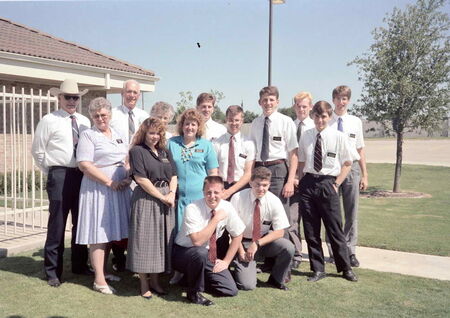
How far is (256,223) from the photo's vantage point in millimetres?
4789

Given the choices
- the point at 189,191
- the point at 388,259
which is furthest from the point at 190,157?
the point at 388,259

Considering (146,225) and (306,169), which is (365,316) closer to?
(306,169)

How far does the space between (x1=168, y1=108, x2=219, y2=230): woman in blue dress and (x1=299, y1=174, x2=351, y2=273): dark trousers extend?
3.64 feet

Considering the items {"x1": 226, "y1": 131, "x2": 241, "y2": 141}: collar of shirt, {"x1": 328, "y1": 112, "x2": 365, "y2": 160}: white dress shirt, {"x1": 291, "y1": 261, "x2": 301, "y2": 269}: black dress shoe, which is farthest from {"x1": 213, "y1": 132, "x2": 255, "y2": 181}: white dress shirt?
{"x1": 291, "y1": 261, "x2": 301, "y2": 269}: black dress shoe

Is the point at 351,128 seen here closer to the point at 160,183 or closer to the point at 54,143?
the point at 160,183

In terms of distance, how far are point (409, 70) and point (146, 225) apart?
10.1 metres

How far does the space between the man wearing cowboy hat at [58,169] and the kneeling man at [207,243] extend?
1269 millimetres

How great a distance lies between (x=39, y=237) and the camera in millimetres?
6559

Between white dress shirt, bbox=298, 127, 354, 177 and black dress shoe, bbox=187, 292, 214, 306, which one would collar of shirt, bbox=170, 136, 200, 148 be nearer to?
white dress shirt, bbox=298, 127, 354, 177

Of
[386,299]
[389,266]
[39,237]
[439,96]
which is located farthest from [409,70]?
[39,237]

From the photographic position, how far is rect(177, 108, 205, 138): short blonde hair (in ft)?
15.1

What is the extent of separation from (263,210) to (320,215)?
71 cm

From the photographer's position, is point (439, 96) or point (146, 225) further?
point (439, 96)

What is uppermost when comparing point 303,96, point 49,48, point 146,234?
point 49,48
